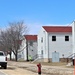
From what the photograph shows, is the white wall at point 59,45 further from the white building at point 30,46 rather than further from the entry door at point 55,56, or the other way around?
the white building at point 30,46

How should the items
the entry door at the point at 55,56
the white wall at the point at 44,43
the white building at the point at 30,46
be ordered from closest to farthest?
the entry door at the point at 55,56 < the white wall at the point at 44,43 < the white building at the point at 30,46

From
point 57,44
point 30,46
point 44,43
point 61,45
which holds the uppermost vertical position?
point 30,46

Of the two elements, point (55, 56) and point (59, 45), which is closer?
point (55, 56)

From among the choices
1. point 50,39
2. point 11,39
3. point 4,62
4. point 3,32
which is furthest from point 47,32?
point 4,62

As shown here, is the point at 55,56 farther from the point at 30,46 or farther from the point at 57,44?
the point at 30,46

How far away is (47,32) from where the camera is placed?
2709 inches

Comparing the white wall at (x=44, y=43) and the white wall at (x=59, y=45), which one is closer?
the white wall at (x=59, y=45)

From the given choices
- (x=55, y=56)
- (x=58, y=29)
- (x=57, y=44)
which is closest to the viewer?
(x=55, y=56)

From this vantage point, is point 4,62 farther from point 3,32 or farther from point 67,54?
point 3,32

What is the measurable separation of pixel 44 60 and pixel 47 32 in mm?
6544

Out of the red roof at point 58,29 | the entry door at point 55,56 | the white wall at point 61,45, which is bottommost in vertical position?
the entry door at point 55,56

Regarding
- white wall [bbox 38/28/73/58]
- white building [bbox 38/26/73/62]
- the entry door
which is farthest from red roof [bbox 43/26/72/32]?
the entry door

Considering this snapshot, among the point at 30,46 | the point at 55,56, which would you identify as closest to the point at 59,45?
the point at 55,56

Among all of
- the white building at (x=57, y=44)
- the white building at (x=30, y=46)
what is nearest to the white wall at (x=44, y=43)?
the white building at (x=57, y=44)
